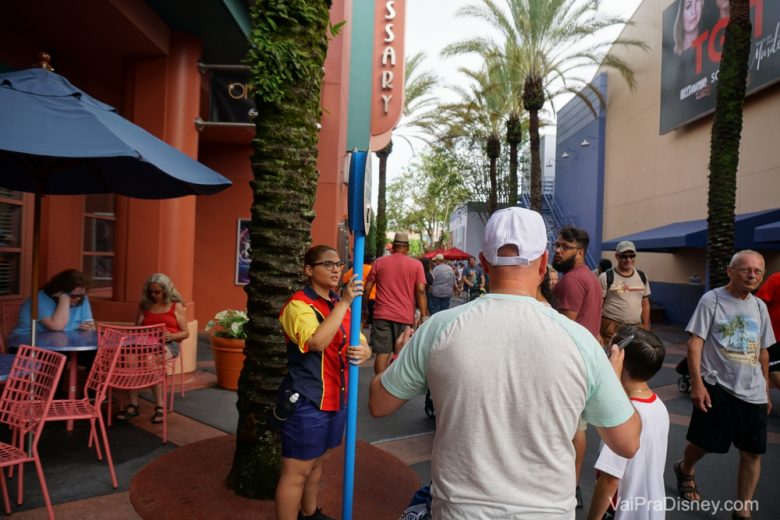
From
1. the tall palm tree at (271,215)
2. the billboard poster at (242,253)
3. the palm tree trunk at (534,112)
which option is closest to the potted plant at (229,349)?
the tall palm tree at (271,215)

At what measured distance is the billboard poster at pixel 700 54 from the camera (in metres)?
13.3

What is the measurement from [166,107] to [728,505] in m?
7.59

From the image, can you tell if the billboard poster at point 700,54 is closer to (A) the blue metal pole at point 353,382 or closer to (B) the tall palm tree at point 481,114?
(B) the tall palm tree at point 481,114

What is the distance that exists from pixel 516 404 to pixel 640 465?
1.47 meters

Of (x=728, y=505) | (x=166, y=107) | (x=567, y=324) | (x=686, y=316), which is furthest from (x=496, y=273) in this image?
(x=686, y=316)

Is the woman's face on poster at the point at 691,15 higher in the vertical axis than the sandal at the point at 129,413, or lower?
higher

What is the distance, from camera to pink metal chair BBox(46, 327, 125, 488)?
3848 mm

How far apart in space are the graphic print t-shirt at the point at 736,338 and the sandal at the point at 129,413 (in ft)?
16.7

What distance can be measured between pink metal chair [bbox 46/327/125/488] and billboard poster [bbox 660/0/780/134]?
580 inches

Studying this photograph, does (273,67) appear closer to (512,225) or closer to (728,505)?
(512,225)

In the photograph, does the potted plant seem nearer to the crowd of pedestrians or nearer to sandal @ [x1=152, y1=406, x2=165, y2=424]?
sandal @ [x1=152, y1=406, x2=165, y2=424]

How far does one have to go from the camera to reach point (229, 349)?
21.8 ft

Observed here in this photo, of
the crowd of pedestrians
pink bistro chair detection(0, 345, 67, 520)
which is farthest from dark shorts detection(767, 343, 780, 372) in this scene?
pink bistro chair detection(0, 345, 67, 520)

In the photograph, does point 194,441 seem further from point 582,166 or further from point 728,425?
point 582,166
